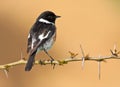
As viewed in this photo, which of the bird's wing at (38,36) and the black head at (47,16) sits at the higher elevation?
the black head at (47,16)

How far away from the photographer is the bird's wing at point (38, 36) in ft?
20.1

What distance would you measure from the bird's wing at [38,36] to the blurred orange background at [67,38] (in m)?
3.70

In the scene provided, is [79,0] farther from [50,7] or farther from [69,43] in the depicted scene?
[69,43]

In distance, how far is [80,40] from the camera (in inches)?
485

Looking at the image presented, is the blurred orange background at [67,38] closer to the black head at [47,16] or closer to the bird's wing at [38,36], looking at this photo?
the black head at [47,16]

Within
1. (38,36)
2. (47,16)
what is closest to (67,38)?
(47,16)

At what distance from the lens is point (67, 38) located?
12.5 m

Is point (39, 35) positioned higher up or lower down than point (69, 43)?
higher up

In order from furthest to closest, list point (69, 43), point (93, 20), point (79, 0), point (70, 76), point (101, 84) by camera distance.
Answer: point (79, 0) < point (93, 20) < point (69, 43) < point (70, 76) < point (101, 84)

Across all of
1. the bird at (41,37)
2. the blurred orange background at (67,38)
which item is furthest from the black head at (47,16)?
the blurred orange background at (67,38)

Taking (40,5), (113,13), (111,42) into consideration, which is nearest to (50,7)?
(40,5)

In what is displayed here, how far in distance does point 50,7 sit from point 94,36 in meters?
1.67

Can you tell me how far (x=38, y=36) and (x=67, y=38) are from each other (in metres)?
6.30

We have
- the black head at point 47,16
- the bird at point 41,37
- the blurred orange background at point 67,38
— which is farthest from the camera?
the blurred orange background at point 67,38
